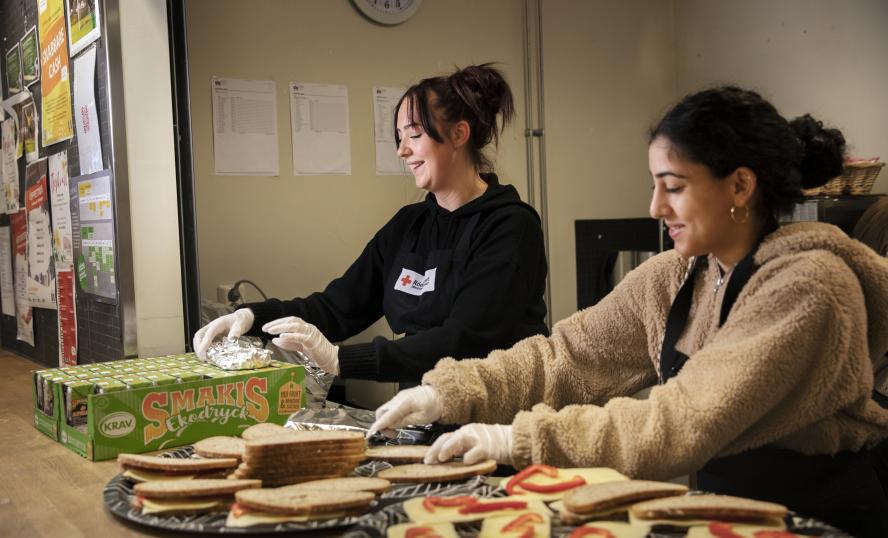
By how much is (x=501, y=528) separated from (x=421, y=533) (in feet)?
0.30

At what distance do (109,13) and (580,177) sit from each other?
249 centimetres

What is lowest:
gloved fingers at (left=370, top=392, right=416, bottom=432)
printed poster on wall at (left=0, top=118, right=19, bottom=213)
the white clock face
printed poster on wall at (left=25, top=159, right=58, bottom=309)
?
gloved fingers at (left=370, top=392, right=416, bottom=432)

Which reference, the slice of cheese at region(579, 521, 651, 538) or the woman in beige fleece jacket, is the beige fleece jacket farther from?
the slice of cheese at region(579, 521, 651, 538)

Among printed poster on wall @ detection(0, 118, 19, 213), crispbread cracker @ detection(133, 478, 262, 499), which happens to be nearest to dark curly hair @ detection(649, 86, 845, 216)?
crispbread cracker @ detection(133, 478, 262, 499)

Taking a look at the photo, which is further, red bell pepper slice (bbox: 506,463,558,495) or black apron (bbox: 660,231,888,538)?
black apron (bbox: 660,231,888,538)

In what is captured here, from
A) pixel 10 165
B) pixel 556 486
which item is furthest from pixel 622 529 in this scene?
pixel 10 165

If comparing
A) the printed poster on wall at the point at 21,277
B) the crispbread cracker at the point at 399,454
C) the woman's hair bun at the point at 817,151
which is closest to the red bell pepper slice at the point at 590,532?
the crispbread cracker at the point at 399,454

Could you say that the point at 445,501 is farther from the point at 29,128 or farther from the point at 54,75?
the point at 29,128

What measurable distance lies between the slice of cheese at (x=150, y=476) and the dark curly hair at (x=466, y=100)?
113cm

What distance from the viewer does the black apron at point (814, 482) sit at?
1.32m

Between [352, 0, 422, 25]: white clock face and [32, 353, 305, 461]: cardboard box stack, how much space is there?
203 cm

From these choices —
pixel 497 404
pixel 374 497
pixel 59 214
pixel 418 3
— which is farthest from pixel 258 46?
pixel 374 497

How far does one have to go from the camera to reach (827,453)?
1.30 meters

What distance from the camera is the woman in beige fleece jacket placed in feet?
3.80
